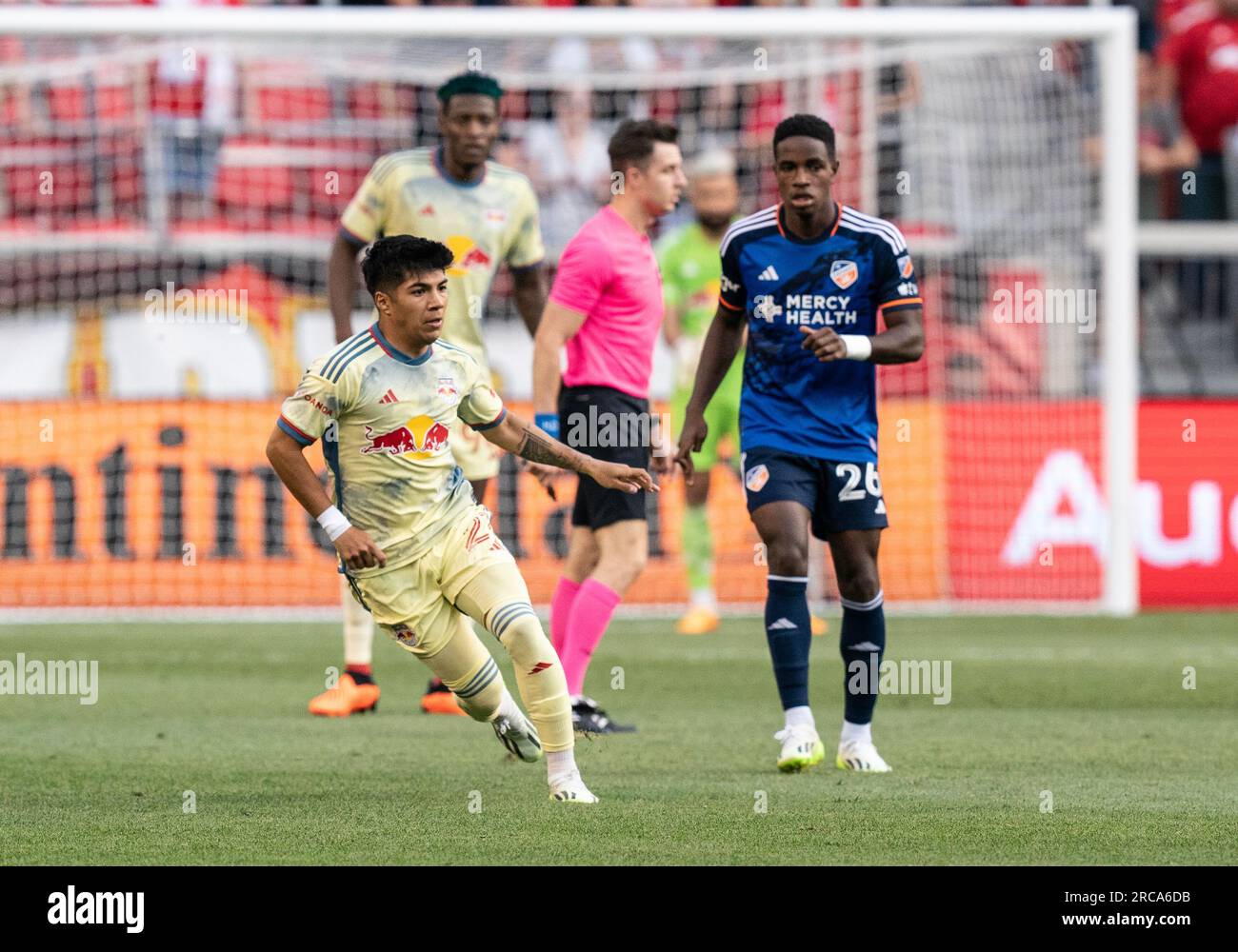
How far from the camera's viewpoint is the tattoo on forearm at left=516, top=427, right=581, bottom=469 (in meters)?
6.89

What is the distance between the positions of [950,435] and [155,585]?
220 inches

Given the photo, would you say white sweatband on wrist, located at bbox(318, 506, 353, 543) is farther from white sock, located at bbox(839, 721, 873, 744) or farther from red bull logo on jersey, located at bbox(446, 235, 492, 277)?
red bull logo on jersey, located at bbox(446, 235, 492, 277)

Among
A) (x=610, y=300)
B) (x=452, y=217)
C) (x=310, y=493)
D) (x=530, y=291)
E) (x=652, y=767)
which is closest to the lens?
(x=310, y=493)

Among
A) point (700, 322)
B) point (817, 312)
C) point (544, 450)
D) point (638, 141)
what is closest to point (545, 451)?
point (544, 450)

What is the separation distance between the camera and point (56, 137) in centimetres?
1708

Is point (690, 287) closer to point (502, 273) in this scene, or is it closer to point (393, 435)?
point (502, 273)

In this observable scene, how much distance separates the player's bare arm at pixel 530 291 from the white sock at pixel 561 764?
319 centimetres

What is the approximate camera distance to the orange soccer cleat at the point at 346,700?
31.0 ft

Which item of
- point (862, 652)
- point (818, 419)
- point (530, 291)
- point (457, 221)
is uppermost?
point (457, 221)

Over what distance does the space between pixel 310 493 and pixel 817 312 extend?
2128 millimetres

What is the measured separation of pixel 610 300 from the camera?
29.0ft

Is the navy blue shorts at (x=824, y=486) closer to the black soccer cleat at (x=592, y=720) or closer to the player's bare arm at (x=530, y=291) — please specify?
the black soccer cleat at (x=592, y=720)

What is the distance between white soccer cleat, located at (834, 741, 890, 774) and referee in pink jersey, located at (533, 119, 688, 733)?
4.38 feet
